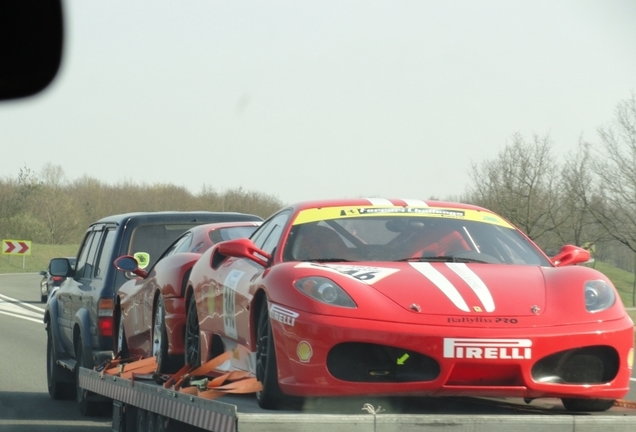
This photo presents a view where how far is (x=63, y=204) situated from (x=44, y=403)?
8166 cm

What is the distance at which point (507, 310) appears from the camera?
510 cm

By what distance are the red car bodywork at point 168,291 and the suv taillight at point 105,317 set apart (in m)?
0.31

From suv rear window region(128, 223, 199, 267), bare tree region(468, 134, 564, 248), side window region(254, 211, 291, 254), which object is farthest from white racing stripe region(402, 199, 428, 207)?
bare tree region(468, 134, 564, 248)

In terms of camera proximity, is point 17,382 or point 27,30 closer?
point 27,30

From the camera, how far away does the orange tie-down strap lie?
5.73m

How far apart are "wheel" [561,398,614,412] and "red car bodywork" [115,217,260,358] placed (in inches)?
125

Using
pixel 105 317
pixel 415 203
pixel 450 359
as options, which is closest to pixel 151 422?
pixel 415 203

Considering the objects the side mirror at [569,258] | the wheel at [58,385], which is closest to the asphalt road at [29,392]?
the wheel at [58,385]

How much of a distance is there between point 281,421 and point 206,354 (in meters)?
2.41

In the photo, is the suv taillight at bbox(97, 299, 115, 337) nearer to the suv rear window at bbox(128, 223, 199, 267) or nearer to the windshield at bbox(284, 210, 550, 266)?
the suv rear window at bbox(128, 223, 199, 267)

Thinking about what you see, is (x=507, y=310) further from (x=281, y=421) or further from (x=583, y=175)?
(x=583, y=175)

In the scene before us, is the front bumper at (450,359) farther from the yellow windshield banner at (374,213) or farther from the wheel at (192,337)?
the wheel at (192,337)

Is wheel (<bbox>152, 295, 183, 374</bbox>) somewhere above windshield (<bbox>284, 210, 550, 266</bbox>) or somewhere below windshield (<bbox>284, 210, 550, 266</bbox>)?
below

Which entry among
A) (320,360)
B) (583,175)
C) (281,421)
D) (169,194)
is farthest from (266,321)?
(169,194)
